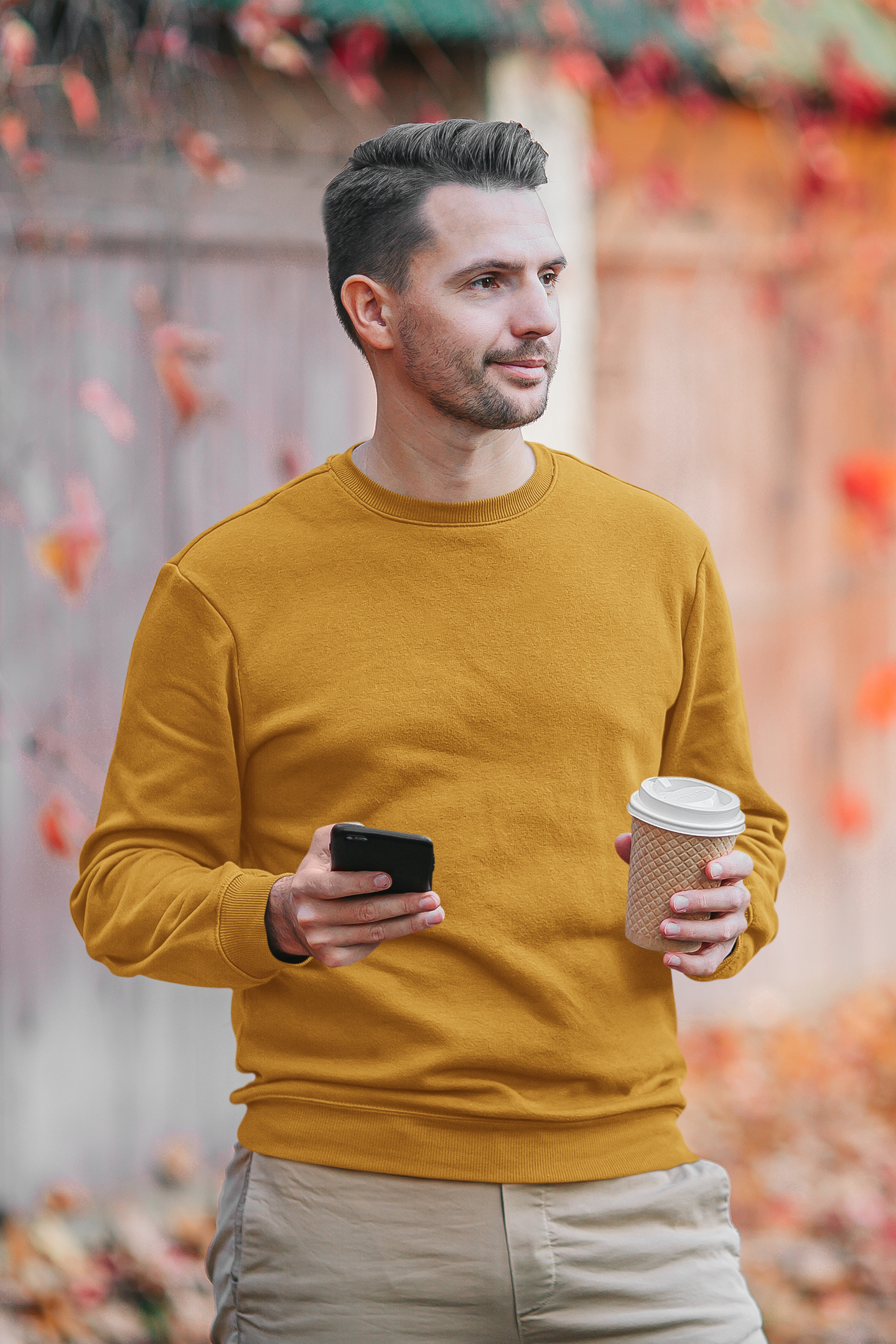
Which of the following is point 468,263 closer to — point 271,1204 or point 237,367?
point 271,1204

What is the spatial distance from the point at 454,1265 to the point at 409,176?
5.08 feet

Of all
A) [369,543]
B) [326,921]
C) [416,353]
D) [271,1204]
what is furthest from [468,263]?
[271,1204]

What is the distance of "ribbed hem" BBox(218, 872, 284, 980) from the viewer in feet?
5.75

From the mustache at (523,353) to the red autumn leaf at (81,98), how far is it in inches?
92.2

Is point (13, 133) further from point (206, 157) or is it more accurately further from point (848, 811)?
point (848, 811)

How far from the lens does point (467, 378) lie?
1942 millimetres

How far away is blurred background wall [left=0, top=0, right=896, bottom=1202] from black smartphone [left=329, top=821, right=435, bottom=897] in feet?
8.10

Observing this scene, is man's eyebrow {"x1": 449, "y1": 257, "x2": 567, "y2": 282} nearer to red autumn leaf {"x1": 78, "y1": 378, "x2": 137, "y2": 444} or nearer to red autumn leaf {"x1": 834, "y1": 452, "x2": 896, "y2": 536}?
red autumn leaf {"x1": 78, "y1": 378, "x2": 137, "y2": 444}

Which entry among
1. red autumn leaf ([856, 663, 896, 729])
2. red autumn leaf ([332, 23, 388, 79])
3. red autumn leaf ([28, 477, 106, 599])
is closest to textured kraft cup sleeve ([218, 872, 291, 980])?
red autumn leaf ([28, 477, 106, 599])

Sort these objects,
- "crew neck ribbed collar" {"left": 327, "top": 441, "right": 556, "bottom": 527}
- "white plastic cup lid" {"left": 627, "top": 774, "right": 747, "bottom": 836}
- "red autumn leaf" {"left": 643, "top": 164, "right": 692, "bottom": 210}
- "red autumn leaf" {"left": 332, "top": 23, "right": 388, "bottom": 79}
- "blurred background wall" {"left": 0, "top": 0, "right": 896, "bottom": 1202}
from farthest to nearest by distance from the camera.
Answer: "red autumn leaf" {"left": 643, "top": 164, "right": 692, "bottom": 210} < "red autumn leaf" {"left": 332, "top": 23, "right": 388, "bottom": 79} < "blurred background wall" {"left": 0, "top": 0, "right": 896, "bottom": 1202} < "crew neck ribbed collar" {"left": 327, "top": 441, "right": 556, "bottom": 527} < "white plastic cup lid" {"left": 627, "top": 774, "right": 747, "bottom": 836}

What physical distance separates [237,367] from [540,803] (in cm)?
247

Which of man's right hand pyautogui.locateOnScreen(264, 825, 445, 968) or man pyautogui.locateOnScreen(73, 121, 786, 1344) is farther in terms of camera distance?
man pyautogui.locateOnScreen(73, 121, 786, 1344)

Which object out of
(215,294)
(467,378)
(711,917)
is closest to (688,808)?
(711,917)

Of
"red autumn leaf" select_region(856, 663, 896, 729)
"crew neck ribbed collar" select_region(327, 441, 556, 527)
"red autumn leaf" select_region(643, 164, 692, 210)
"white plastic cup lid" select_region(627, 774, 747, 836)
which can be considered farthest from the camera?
"red autumn leaf" select_region(856, 663, 896, 729)
